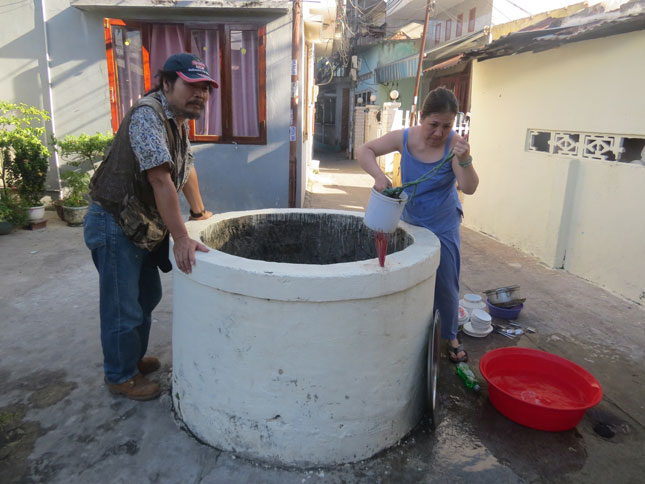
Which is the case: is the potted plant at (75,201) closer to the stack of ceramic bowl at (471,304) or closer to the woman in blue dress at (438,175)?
the woman in blue dress at (438,175)

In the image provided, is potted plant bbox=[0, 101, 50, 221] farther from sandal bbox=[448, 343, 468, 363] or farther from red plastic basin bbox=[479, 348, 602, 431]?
red plastic basin bbox=[479, 348, 602, 431]

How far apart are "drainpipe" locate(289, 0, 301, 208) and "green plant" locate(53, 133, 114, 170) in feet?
8.36

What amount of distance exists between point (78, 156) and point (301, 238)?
16.5ft

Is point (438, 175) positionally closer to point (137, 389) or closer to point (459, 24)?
point (137, 389)

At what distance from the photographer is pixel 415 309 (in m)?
2.29

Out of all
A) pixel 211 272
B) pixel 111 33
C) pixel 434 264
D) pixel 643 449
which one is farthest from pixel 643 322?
pixel 111 33

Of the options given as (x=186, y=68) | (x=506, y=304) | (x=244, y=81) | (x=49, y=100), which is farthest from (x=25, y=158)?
(x=506, y=304)

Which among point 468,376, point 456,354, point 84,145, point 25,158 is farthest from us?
point 84,145

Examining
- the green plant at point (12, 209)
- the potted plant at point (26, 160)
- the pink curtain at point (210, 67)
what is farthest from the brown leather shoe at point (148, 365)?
the pink curtain at point (210, 67)

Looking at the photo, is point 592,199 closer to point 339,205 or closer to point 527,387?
point 527,387

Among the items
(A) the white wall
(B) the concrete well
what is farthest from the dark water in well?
(A) the white wall

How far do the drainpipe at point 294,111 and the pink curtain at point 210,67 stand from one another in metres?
1.09

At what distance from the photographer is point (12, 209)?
6012 millimetres

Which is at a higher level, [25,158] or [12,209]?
[25,158]
